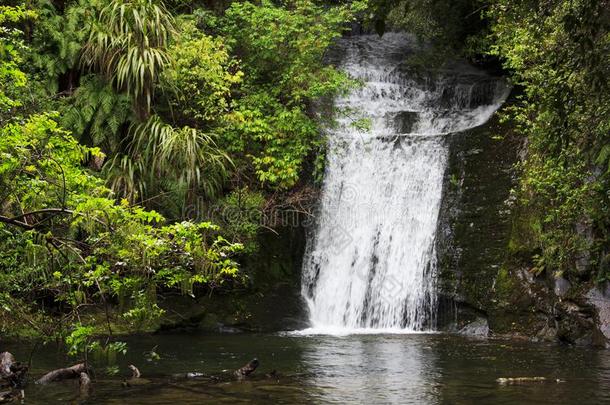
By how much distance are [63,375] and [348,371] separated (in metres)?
3.84

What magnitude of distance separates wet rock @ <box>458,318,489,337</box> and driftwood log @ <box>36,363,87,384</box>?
8.44 metres

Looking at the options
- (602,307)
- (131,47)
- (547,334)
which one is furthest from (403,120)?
(602,307)

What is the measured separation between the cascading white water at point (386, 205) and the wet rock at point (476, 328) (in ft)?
2.58

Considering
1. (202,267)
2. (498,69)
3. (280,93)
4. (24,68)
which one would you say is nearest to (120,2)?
(24,68)

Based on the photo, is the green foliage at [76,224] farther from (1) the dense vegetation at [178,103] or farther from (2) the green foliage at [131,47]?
(2) the green foliage at [131,47]

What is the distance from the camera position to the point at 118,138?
53.5 ft

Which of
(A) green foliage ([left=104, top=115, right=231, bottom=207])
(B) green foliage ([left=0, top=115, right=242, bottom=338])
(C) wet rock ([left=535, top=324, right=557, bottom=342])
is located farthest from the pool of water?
(A) green foliage ([left=104, top=115, right=231, bottom=207])

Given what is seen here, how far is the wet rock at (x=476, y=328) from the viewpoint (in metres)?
14.9

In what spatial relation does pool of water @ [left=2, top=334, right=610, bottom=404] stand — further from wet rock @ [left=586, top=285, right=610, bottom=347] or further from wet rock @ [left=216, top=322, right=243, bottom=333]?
wet rock @ [left=216, top=322, right=243, bottom=333]

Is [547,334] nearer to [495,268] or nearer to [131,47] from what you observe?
[495,268]

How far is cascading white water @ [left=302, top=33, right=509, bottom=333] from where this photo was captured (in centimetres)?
1642

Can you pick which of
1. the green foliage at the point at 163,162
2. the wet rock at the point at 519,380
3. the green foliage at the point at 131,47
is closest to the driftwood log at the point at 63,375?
the wet rock at the point at 519,380

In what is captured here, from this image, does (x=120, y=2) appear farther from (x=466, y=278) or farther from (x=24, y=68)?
(x=466, y=278)

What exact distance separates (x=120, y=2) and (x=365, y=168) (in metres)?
7.22
